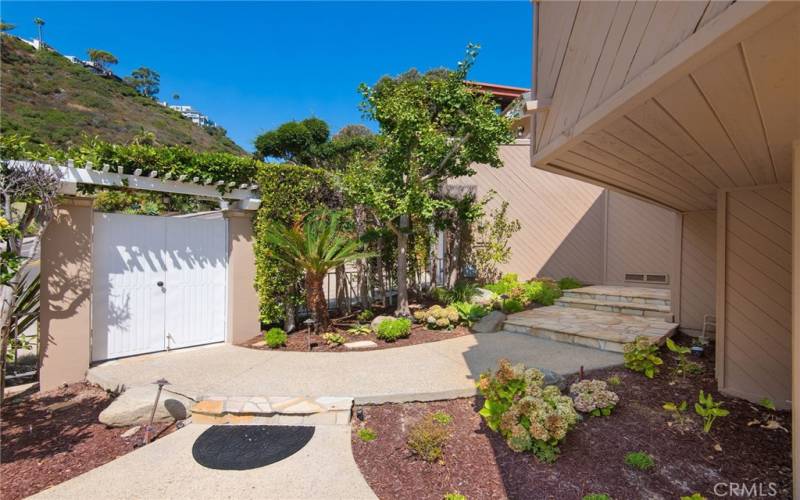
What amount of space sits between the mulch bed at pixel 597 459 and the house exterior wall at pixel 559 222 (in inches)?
230

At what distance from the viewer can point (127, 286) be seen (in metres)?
4.69

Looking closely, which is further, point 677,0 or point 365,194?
point 365,194

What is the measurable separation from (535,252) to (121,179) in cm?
851

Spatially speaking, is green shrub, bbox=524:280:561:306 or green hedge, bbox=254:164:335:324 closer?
green hedge, bbox=254:164:335:324

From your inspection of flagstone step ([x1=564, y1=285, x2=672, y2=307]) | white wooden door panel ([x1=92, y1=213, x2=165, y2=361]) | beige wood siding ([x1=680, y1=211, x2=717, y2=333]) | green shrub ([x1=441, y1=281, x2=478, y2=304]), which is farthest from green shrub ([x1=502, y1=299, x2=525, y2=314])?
white wooden door panel ([x1=92, y1=213, x2=165, y2=361])

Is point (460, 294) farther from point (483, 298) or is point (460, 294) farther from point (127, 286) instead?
point (127, 286)

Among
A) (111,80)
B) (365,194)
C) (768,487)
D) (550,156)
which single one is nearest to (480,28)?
(365,194)

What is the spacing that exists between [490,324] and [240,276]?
4162mm

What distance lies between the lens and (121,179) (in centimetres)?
439

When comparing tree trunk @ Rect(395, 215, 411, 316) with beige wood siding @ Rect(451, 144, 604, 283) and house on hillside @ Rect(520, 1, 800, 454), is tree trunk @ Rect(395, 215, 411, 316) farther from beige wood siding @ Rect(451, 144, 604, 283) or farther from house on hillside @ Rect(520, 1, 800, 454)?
house on hillside @ Rect(520, 1, 800, 454)

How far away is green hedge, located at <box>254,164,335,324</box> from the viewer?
18.1 ft

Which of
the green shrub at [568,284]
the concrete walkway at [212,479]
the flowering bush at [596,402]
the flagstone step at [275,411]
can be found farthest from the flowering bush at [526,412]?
the green shrub at [568,284]

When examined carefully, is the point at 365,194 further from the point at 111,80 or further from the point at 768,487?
the point at 111,80

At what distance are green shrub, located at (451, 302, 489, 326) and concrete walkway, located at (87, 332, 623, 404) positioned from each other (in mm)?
926
